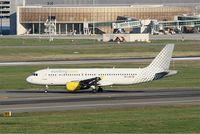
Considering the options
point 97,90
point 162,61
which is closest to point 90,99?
point 97,90

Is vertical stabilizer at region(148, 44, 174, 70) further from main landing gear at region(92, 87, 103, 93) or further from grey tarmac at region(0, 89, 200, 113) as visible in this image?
main landing gear at region(92, 87, 103, 93)

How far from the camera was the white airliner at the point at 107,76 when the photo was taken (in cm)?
8894

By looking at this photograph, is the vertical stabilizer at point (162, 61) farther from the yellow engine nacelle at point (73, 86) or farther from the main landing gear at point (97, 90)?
the yellow engine nacelle at point (73, 86)

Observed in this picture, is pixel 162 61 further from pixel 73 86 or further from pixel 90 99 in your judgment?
pixel 90 99

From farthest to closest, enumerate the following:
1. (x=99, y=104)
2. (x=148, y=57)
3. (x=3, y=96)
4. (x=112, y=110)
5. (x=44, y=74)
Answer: (x=148, y=57)
(x=44, y=74)
(x=3, y=96)
(x=99, y=104)
(x=112, y=110)

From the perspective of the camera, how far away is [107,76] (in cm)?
9006

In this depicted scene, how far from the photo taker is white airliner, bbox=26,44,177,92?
8894 centimetres

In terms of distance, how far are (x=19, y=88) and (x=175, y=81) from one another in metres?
20.8

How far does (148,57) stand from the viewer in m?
145

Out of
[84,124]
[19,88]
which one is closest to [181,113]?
[84,124]

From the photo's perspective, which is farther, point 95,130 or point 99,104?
point 99,104

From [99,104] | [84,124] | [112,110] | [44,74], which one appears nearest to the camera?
[84,124]

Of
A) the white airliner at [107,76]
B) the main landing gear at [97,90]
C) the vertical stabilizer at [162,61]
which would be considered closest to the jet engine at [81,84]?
the white airliner at [107,76]

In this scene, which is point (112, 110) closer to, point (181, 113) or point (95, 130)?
point (181, 113)
